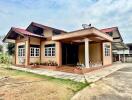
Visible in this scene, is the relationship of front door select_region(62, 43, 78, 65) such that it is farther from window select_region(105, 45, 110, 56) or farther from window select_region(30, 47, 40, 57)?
window select_region(105, 45, 110, 56)

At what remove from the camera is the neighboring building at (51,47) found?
53.9ft

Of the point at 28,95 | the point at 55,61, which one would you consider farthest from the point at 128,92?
the point at 55,61

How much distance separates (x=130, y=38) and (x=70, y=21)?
2334 cm

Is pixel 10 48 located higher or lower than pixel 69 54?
higher

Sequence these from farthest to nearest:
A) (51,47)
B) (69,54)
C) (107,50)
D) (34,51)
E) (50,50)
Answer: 1. (107,50)
2. (69,54)
3. (34,51)
4. (50,50)
5. (51,47)

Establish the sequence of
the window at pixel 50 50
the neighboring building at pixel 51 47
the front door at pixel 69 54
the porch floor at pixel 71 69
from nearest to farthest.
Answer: the porch floor at pixel 71 69 < the neighboring building at pixel 51 47 < the window at pixel 50 50 < the front door at pixel 69 54

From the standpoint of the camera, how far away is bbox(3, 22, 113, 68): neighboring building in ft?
53.9

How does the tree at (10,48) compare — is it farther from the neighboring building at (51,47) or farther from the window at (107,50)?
the window at (107,50)

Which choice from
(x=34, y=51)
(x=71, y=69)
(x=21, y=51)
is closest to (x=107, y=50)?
(x=71, y=69)

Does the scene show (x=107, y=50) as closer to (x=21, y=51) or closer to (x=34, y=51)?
(x=34, y=51)

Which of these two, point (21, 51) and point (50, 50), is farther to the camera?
point (21, 51)

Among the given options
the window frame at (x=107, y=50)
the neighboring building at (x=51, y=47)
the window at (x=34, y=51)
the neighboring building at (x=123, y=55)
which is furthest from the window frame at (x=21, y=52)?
the neighboring building at (x=123, y=55)

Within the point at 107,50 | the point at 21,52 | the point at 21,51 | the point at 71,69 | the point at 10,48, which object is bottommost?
the point at 71,69

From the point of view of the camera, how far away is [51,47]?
56.7 ft
